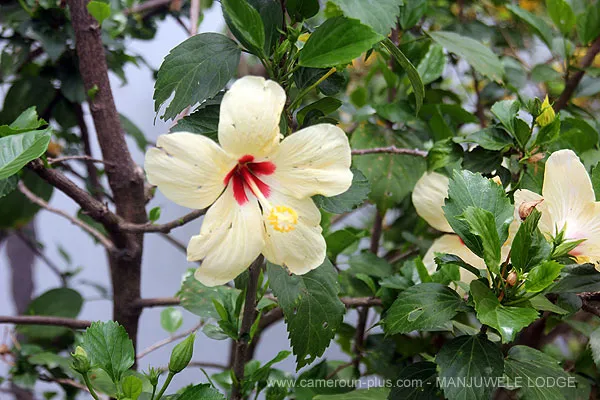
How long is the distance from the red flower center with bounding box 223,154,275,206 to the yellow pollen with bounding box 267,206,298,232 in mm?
19

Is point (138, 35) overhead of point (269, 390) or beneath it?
overhead

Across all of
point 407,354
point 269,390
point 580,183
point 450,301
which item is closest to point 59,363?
point 269,390

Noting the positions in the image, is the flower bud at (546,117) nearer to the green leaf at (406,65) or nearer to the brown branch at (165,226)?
the green leaf at (406,65)

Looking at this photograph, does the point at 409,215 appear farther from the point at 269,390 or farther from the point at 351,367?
the point at 269,390

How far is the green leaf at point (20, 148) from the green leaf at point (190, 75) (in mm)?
92

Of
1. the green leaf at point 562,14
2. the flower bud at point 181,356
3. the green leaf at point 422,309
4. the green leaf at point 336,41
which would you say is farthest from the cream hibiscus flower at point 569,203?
the green leaf at point 562,14

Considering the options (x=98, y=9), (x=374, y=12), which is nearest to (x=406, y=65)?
(x=374, y=12)

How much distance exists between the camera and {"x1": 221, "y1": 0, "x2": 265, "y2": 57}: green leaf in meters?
0.42

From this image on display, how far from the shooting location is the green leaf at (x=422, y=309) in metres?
0.48

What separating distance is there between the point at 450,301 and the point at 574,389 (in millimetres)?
202

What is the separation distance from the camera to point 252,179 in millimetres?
453

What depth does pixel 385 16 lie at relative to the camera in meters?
0.47

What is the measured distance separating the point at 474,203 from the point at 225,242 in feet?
0.70

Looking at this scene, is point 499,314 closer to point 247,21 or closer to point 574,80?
point 247,21
